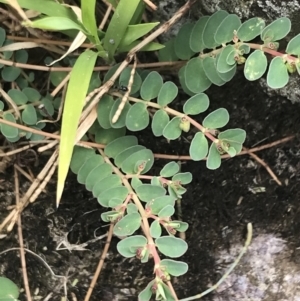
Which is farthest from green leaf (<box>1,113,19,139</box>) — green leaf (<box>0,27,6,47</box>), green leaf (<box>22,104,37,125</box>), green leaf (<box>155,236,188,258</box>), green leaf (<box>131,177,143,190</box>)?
green leaf (<box>155,236,188,258</box>)

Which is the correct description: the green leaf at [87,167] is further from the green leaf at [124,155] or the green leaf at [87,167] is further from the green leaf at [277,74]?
the green leaf at [277,74]

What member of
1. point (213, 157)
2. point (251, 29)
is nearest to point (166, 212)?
point (213, 157)

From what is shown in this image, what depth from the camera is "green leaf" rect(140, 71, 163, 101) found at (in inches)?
36.9

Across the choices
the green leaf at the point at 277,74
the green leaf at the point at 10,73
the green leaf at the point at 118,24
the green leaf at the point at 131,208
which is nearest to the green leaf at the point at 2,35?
the green leaf at the point at 10,73

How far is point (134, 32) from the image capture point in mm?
925

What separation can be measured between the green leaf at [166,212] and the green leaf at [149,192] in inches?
2.0

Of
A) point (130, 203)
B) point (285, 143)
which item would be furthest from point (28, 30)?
point (285, 143)

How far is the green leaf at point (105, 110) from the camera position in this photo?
0.97 metres

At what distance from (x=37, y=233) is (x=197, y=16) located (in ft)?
1.84

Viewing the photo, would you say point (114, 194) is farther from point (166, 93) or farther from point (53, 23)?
point (53, 23)

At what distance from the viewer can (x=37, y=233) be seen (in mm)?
1107

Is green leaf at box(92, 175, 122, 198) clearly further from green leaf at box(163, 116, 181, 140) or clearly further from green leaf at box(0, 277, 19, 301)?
green leaf at box(0, 277, 19, 301)

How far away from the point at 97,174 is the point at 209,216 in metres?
0.29

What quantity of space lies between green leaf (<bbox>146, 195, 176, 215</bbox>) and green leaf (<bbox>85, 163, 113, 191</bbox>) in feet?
0.38
